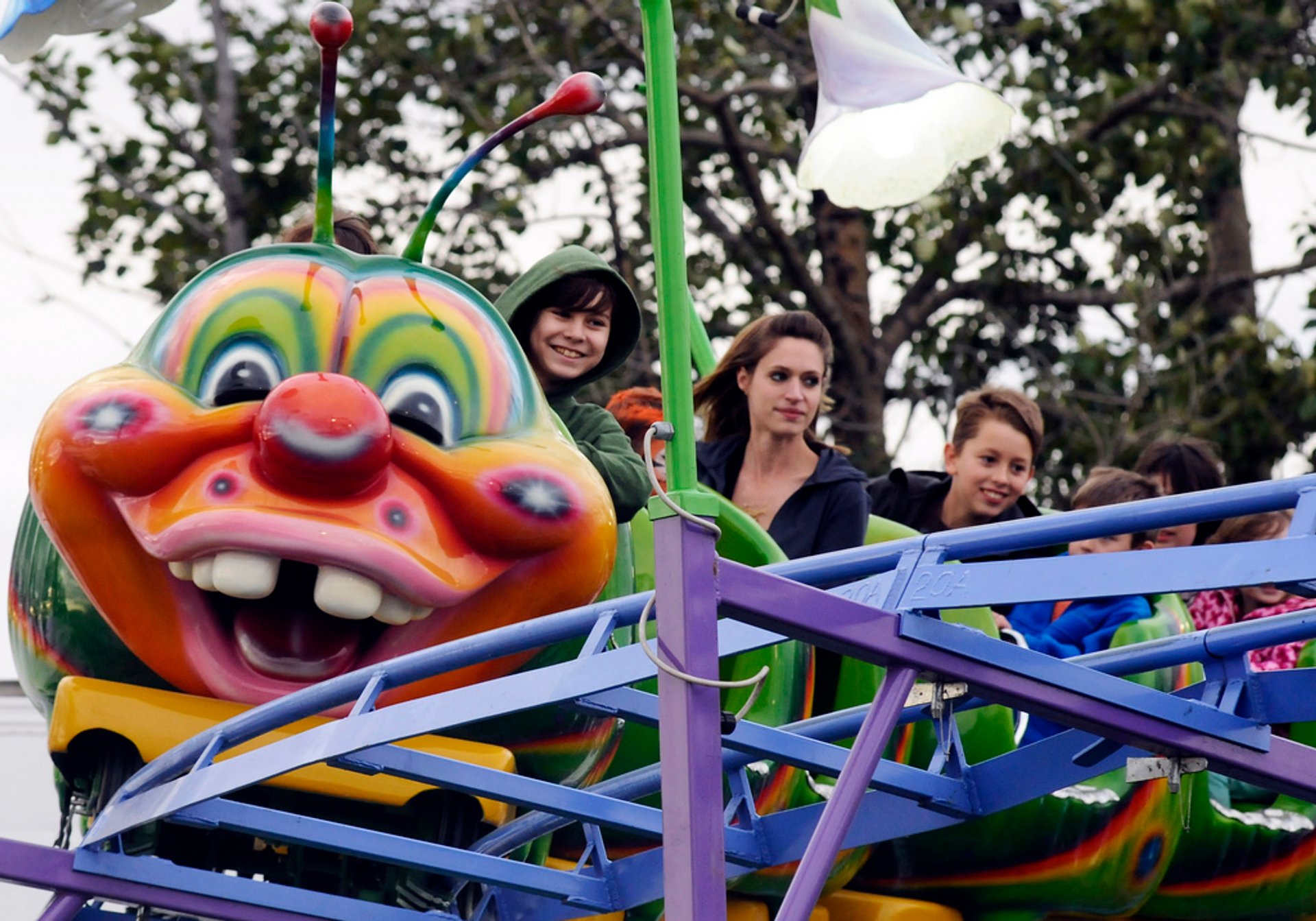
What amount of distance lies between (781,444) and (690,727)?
75.7 inches

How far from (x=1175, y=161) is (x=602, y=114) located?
9.73 ft

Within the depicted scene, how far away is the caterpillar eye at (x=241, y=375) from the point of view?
3172 millimetres

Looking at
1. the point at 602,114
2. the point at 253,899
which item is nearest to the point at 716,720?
the point at 253,899

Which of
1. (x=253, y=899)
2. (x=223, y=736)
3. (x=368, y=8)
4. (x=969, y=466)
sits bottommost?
(x=253, y=899)

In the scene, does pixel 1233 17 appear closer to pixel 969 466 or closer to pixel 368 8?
pixel 368 8

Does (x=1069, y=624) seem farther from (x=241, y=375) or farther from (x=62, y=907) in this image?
(x=62, y=907)

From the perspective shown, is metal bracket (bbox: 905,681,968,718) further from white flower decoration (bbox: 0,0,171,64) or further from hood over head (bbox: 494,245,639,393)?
white flower decoration (bbox: 0,0,171,64)

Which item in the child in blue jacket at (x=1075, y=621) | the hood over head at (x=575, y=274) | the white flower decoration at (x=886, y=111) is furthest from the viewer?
the child in blue jacket at (x=1075, y=621)

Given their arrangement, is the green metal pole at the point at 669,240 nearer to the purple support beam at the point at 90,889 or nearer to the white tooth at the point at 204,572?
the white tooth at the point at 204,572

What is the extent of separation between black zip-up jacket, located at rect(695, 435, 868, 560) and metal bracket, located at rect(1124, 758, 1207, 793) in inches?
42.9

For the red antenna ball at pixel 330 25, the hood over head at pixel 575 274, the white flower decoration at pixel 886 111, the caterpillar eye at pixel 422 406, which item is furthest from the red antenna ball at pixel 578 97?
the hood over head at pixel 575 274

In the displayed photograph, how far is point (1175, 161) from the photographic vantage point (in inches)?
388

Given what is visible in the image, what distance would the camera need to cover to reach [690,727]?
2562 millimetres

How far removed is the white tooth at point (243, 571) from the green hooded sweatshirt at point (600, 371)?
31.3 inches
